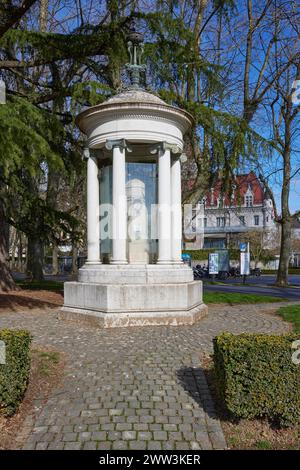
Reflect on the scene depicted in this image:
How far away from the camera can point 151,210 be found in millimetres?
11070

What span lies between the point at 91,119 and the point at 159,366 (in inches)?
266

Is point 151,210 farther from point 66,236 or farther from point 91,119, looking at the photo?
point 66,236

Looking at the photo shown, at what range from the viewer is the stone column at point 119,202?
990cm

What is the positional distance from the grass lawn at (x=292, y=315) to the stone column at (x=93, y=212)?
4974 mm

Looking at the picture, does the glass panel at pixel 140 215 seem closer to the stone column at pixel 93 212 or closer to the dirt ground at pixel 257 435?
the stone column at pixel 93 212

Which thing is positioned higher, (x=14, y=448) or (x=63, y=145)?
(x=63, y=145)

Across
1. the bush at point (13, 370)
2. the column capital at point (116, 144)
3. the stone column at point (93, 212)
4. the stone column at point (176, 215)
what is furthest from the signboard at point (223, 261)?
the bush at point (13, 370)

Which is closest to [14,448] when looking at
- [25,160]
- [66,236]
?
[25,160]

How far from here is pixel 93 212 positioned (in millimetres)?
10914

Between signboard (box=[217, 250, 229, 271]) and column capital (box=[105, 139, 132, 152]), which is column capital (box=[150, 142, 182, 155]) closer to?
column capital (box=[105, 139, 132, 152])

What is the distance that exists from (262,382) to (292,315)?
6.77 meters

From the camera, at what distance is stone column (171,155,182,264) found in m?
10.6

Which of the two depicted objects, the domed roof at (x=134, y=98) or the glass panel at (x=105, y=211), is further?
the glass panel at (x=105, y=211)

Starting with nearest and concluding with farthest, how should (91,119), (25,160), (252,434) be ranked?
(252,434), (25,160), (91,119)
